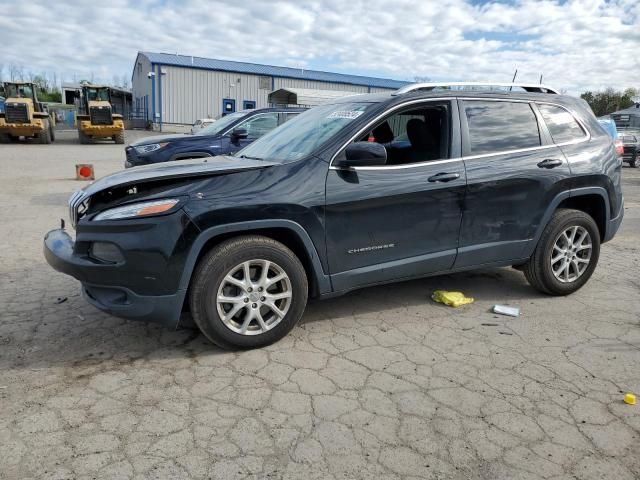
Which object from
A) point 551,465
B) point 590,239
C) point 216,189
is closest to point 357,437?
point 551,465

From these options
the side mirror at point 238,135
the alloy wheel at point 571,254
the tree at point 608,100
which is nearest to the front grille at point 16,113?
the side mirror at point 238,135

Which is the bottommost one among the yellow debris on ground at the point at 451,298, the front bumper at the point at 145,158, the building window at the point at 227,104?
the yellow debris on ground at the point at 451,298

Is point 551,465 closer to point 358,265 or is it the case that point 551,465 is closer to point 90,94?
point 358,265

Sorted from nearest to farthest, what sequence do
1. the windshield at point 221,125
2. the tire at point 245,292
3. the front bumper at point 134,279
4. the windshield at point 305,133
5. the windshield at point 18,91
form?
the front bumper at point 134,279 < the tire at point 245,292 < the windshield at point 305,133 < the windshield at point 221,125 < the windshield at point 18,91

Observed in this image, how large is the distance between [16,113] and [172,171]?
24963mm

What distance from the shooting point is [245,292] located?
348cm

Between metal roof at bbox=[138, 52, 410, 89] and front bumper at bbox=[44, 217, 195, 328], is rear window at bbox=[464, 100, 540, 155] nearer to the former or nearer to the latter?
front bumper at bbox=[44, 217, 195, 328]

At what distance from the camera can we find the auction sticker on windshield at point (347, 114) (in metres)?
3.98

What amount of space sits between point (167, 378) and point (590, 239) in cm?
388

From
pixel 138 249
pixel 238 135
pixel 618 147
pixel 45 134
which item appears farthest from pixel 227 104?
pixel 138 249

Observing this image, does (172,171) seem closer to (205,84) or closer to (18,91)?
(18,91)

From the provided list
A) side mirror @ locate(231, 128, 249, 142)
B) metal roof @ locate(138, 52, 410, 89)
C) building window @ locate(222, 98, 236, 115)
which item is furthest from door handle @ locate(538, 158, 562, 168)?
building window @ locate(222, 98, 236, 115)

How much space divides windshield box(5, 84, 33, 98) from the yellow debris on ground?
27375mm

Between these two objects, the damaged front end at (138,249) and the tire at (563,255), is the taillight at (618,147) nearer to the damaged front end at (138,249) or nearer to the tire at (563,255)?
the tire at (563,255)
